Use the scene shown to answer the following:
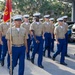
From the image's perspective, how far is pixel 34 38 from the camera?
10156 mm

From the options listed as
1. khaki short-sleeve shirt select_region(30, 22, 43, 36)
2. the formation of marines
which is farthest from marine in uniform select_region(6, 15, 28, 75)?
khaki short-sleeve shirt select_region(30, 22, 43, 36)

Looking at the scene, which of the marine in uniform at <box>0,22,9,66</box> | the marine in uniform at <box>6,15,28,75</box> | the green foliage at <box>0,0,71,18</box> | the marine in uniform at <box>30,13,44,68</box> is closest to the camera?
the marine in uniform at <box>6,15,28,75</box>

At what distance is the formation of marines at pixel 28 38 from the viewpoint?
7.93 m

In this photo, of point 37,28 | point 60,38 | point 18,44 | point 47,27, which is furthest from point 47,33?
point 18,44

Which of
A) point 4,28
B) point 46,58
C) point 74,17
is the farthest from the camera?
point 74,17

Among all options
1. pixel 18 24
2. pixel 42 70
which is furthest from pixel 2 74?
pixel 18 24

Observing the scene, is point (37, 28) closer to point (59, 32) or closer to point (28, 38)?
point (59, 32)

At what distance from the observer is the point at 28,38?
444 inches

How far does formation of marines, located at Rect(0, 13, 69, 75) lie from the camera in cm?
793

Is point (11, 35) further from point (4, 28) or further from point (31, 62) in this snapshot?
point (31, 62)

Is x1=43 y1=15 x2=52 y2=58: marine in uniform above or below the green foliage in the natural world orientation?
below

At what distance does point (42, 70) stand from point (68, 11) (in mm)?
30763

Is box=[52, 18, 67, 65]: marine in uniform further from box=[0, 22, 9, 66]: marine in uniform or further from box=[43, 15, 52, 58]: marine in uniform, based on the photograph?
box=[0, 22, 9, 66]: marine in uniform

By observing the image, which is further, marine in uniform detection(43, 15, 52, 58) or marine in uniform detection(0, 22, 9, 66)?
marine in uniform detection(43, 15, 52, 58)
